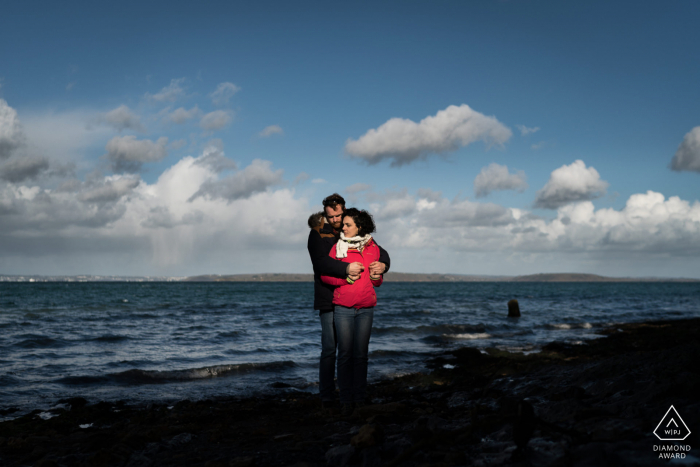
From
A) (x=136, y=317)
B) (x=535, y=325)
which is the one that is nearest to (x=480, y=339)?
(x=535, y=325)

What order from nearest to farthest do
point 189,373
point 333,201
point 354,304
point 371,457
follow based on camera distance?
point 371,457 < point 354,304 < point 333,201 < point 189,373

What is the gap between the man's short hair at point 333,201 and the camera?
5.38 metres

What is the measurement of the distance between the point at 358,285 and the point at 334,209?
989mm

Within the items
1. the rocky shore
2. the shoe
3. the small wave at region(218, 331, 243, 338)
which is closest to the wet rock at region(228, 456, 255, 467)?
the rocky shore

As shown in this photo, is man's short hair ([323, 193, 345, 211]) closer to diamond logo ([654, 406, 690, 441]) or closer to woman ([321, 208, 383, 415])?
woman ([321, 208, 383, 415])

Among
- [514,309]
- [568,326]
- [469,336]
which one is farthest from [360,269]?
[514,309]

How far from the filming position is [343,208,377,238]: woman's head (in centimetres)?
507

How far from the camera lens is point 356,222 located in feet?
16.7

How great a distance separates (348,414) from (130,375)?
21.0ft

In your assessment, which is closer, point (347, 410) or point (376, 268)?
point (376, 268)

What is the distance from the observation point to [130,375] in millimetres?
9578

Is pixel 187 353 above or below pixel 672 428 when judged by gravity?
below

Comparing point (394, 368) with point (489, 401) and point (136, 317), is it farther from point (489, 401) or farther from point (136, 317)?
point (136, 317)

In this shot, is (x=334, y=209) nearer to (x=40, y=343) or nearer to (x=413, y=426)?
(x=413, y=426)
